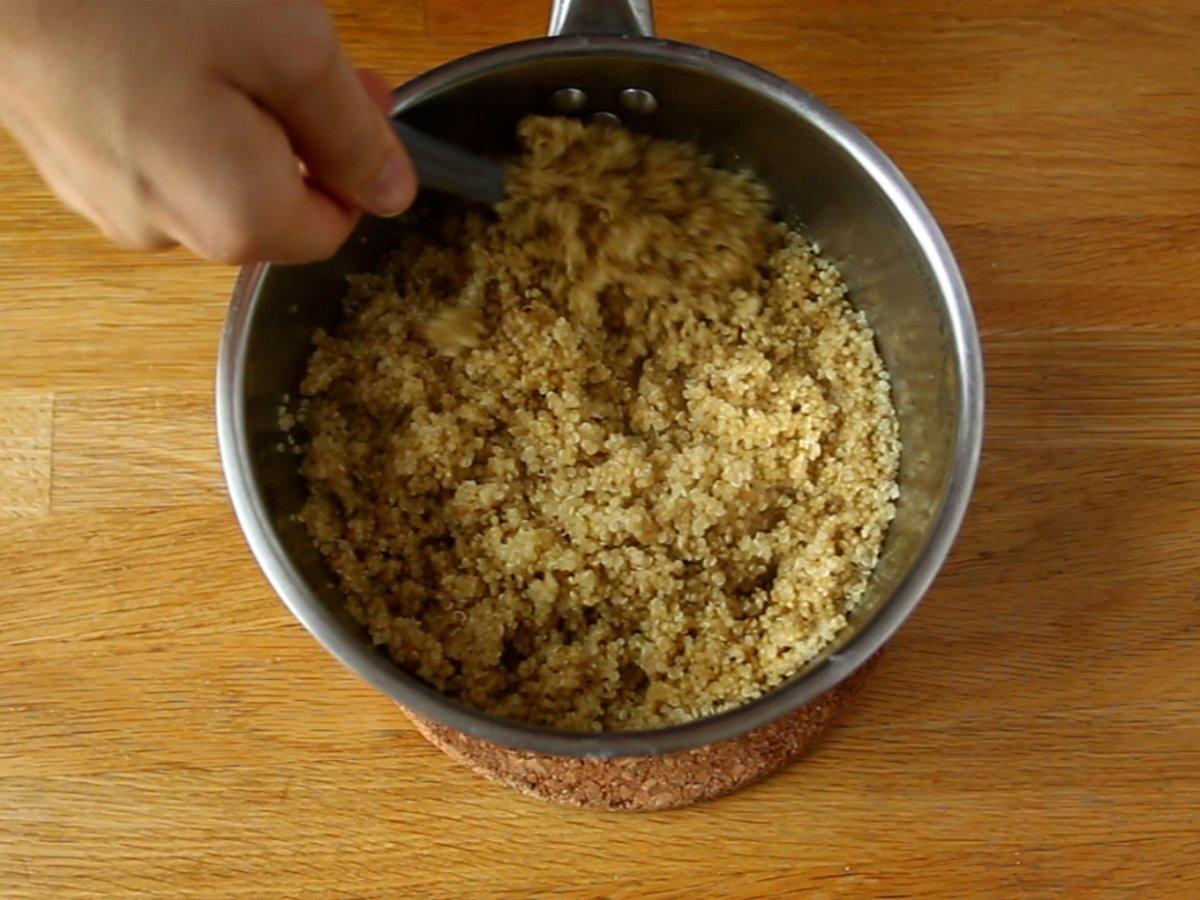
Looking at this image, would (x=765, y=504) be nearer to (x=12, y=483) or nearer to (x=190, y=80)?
(x=190, y=80)

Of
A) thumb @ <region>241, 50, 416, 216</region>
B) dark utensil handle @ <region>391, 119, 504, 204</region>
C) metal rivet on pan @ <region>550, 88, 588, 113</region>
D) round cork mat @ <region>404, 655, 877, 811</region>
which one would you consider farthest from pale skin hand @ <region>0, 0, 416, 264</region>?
round cork mat @ <region>404, 655, 877, 811</region>

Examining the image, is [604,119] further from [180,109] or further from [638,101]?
[180,109]

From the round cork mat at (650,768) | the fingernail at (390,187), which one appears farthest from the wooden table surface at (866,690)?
the fingernail at (390,187)

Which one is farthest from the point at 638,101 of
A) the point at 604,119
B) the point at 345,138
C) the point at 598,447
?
the point at 345,138

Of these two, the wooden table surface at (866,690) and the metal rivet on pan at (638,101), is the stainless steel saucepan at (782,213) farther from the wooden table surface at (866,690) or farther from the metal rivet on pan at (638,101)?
the wooden table surface at (866,690)

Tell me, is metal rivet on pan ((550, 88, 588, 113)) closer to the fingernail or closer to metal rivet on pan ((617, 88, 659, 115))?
metal rivet on pan ((617, 88, 659, 115))

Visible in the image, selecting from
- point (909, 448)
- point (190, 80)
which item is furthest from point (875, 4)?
point (190, 80)

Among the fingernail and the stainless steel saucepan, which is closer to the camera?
the fingernail
